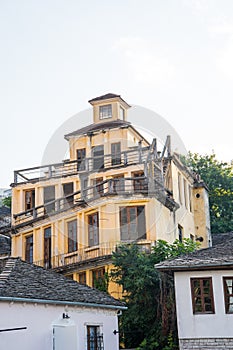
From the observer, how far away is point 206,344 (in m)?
21.3

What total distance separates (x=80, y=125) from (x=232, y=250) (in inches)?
823

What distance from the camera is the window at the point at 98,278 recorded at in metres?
30.1

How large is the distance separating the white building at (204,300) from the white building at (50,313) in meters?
2.63

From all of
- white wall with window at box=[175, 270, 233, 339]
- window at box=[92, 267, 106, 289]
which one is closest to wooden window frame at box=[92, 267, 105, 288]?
window at box=[92, 267, 106, 289]

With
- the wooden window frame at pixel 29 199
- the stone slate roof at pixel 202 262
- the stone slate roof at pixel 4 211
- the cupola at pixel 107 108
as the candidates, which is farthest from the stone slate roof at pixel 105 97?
the stone slate roof at pixel 202 262

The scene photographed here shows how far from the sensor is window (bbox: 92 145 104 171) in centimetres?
3817

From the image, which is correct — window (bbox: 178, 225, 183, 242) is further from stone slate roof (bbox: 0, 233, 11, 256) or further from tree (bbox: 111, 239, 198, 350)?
stone slate roof (bbox: 0, 233, 11, 256)

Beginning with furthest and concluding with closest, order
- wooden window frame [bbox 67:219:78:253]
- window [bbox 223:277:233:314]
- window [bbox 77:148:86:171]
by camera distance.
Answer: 1. window [bbox 77:148:86:171]
2. wooden window frame [bbox 67:219:78:253]
3. window [bbox 223:277:233:314]

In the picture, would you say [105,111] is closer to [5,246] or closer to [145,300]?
[5,246]

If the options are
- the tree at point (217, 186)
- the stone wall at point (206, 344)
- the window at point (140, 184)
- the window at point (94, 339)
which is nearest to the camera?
the window at point (94, 339)

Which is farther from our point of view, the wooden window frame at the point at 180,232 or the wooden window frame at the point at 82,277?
the wooden window frame at the point at 180,232

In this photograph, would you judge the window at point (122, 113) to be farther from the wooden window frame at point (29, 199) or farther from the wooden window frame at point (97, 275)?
the wooden window frame at point (97, 275)

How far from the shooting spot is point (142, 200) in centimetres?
3105

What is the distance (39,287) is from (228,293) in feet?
24.4
